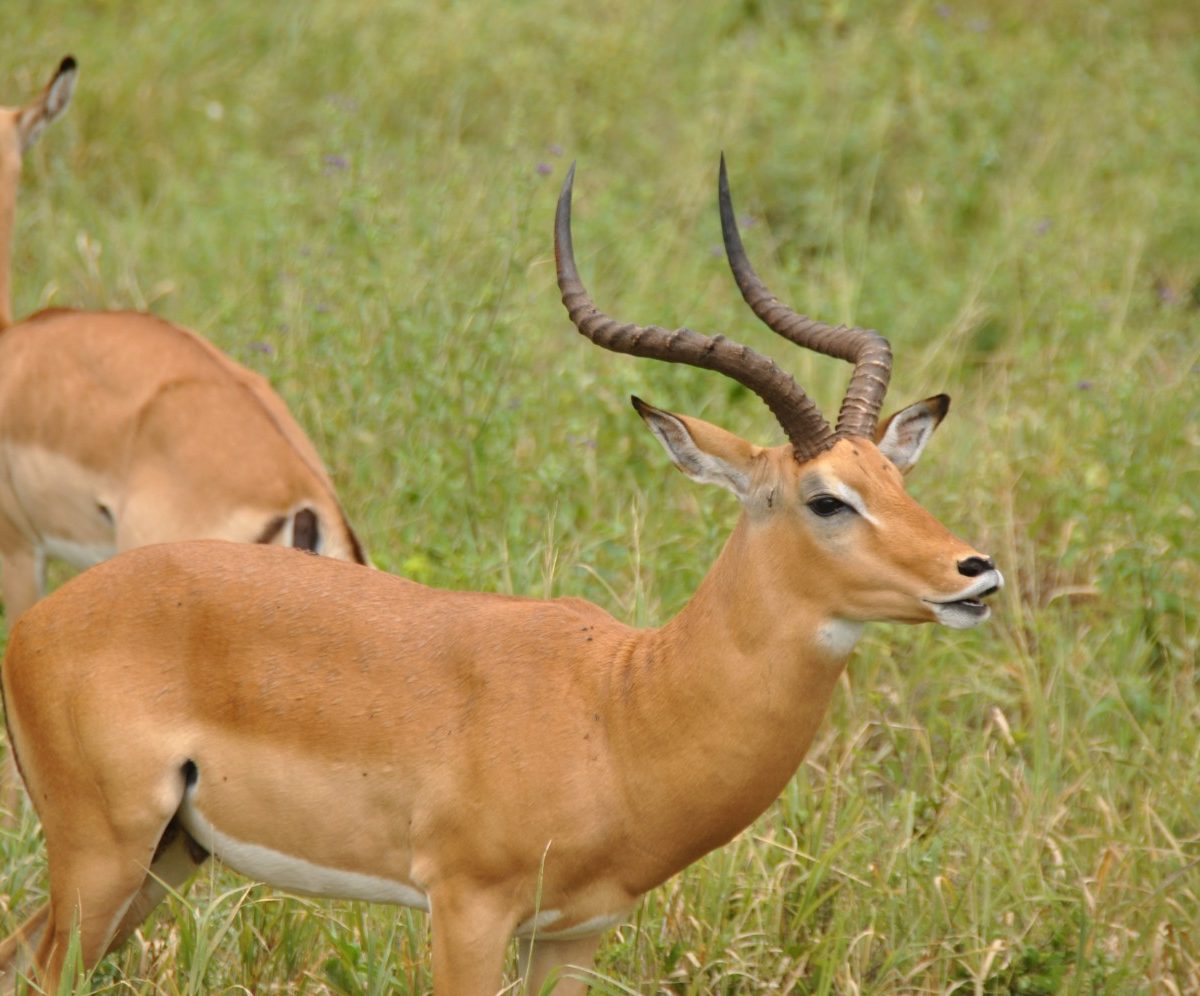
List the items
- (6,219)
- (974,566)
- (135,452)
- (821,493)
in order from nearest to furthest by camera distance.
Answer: (974,566)
(821,493)
(135,452)
(6,219)

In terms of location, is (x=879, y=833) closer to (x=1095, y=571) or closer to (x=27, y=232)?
(x=1095, y=571)

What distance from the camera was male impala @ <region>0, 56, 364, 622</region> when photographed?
199 inches

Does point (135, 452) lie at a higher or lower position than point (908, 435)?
lower

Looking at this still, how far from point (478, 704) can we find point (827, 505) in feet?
2.66

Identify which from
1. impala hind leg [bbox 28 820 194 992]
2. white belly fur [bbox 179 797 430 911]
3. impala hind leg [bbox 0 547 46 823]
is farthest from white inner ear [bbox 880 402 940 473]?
impala hind leg [bbox 0 547 46 823]

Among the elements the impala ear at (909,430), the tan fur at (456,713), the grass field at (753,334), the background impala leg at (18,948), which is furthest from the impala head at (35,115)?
the impala ear at (909,430)

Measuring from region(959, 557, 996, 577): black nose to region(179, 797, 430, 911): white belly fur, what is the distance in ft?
4.22

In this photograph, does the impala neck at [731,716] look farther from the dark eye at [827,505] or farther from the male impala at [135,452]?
the male impala at [135,452]

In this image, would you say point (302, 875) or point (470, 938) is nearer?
point (470, 938)

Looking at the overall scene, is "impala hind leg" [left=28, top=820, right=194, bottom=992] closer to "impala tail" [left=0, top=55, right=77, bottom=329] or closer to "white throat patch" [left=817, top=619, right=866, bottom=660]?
"white throat patch" [left=817, top=619, right=866, bottom=660]

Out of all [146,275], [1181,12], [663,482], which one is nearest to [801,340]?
[663,482]

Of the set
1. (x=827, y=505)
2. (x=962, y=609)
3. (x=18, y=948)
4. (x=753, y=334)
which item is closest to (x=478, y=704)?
(x=827, y=505)

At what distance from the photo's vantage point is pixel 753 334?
718 cm

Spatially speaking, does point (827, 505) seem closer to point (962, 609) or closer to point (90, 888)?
point (962, 609)
